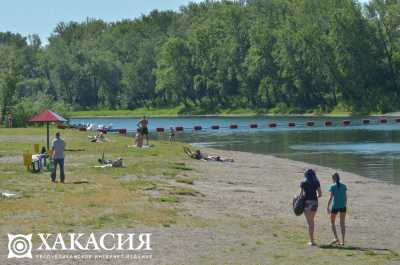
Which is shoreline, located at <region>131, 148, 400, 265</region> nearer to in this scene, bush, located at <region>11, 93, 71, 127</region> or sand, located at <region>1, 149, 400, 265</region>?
sand, located at <region>1, 149, 400, 265</region>

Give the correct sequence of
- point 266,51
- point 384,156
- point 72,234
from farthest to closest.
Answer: point 266,51
point 384,156
point 72,234

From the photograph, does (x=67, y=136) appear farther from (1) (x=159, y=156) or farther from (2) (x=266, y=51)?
(2) (x=266, y=51)

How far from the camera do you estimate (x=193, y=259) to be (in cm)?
1925

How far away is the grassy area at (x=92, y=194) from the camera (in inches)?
923

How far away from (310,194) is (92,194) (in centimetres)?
950

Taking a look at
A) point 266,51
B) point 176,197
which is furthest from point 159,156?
point 266,51

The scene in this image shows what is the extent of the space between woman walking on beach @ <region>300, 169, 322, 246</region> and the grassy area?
3.89 metres

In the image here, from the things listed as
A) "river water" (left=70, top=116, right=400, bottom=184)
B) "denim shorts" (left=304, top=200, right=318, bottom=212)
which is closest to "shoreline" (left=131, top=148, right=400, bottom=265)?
"denim shorts" (left=304, top=200, right=318, bottom=212)

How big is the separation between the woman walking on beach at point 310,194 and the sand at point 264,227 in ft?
1.81

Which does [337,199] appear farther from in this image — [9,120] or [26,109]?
[26,109]

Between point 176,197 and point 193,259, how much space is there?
10.2 metres

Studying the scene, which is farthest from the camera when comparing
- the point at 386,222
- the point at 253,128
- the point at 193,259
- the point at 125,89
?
the point at 125,89

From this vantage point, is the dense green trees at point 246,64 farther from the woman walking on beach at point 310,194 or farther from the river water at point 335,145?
the woman walking on beach at point 310,194

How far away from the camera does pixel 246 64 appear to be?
151 m
